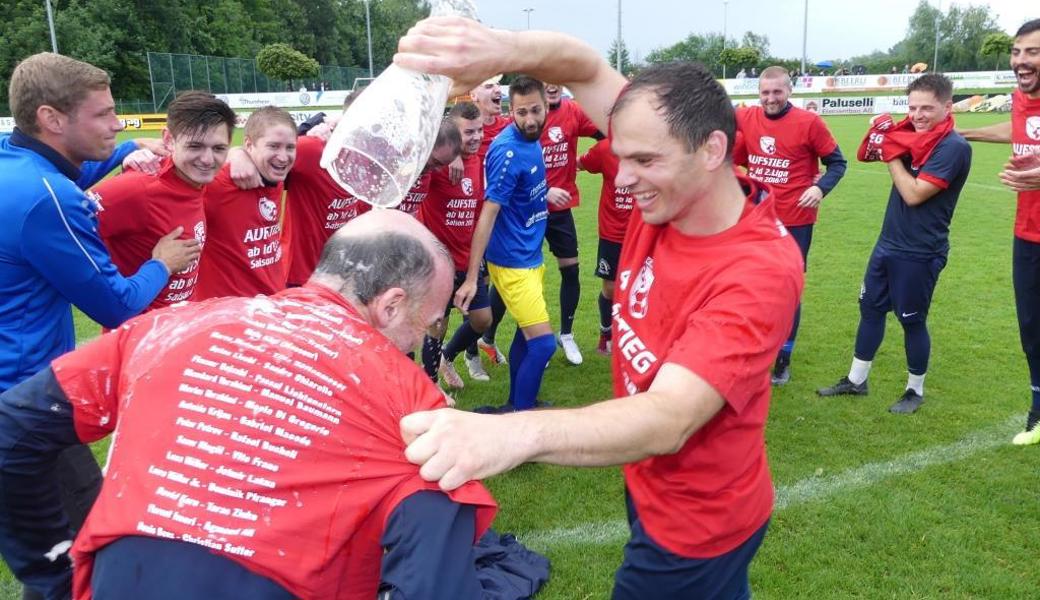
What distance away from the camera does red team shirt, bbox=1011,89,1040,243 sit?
4.66m

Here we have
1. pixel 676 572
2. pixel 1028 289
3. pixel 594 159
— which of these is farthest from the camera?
pixel 594 159

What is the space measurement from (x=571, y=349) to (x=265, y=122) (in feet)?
11.6

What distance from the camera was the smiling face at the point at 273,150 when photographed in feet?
14.4

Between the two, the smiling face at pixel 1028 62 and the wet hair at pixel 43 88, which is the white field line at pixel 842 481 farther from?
the wet hair at pixel 43 88

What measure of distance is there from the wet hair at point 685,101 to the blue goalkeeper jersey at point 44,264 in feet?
7.57

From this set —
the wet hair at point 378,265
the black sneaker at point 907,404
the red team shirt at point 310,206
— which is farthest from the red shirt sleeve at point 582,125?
the wet hair at point 378,265

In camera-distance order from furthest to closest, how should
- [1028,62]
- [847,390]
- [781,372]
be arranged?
[781,372] → [847,390] → [1028,62]

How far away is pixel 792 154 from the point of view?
20.8 feet

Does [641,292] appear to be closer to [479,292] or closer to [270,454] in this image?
[270,454]

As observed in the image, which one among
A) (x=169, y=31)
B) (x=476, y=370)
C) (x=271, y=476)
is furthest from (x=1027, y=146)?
(x=169, y=31)

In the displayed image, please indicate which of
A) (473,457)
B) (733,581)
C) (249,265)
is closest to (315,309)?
(473,457)

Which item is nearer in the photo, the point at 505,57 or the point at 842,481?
the point at 505,57

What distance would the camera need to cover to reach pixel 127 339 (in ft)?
5.84

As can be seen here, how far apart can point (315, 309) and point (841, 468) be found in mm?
4117
